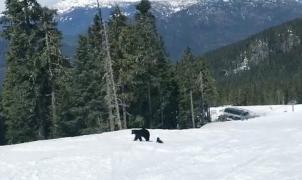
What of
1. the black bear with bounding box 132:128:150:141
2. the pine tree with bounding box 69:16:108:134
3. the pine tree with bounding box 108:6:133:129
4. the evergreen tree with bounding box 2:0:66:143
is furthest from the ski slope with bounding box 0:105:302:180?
the pine tree with bounding box 69:16:108:134

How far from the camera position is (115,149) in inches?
1037

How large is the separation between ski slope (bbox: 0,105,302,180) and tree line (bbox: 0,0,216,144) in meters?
15.5

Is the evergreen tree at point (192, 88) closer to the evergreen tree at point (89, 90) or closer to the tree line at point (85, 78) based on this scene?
the tree line at point (85, 78)

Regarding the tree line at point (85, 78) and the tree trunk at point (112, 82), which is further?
the tree trunk at point (112, 82)

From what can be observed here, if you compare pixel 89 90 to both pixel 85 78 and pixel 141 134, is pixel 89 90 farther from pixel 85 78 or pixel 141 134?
pixel 141 134

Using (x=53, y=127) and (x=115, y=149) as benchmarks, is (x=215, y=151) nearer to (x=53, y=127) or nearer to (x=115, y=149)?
(x=115, y=149)

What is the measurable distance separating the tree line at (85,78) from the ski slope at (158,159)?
610 inches

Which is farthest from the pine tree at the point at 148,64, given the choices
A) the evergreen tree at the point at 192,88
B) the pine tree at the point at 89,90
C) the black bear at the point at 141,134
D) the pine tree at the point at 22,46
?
the black bear at the point at 141,134

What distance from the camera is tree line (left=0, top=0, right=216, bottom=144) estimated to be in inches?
1747

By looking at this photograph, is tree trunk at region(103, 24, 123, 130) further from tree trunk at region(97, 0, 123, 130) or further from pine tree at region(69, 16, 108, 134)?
pine tree at region(69, 16, 108, 134)

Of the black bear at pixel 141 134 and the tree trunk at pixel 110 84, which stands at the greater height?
the tree trunk at pixel 110 84

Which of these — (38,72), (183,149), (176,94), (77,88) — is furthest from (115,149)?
(176,94)

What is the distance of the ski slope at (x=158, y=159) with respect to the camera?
67.7 ft

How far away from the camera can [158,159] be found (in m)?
24.2
